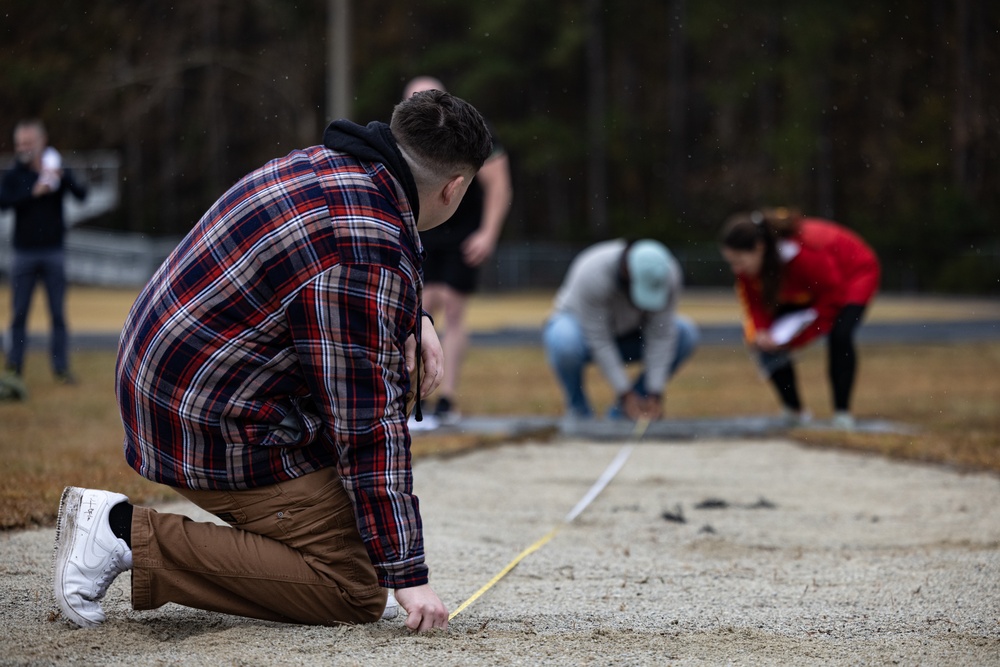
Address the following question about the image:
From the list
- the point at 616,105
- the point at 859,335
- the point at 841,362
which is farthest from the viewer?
the point at 616,105

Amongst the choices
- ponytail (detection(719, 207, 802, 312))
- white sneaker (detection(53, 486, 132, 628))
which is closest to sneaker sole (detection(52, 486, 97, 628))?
white sneaker (detection(53, 486, 132, 628))

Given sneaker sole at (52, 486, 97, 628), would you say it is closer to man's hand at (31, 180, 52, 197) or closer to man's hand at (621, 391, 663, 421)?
man's hand at (621, 391, 663, 421)

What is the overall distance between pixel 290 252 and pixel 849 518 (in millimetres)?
2725

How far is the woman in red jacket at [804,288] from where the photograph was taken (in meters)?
6.31

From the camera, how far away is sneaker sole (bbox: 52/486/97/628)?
A: 253 cm

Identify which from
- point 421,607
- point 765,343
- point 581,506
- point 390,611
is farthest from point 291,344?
point 765,343

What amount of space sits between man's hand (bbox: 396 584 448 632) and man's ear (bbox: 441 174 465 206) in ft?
2.76

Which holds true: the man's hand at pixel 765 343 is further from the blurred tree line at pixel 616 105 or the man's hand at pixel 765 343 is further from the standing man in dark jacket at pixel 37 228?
the blurred tree line at pixel 616 105

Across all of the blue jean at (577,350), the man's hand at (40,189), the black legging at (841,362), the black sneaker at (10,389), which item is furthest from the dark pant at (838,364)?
the man's hand at (40,189)

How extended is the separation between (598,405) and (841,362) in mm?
1980

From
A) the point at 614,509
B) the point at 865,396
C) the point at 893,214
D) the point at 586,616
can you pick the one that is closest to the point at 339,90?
the point at 865,396

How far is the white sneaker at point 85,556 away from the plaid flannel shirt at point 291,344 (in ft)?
0.55

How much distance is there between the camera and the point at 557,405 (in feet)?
25.7

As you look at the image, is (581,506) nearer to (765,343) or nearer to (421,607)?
(421,607)
